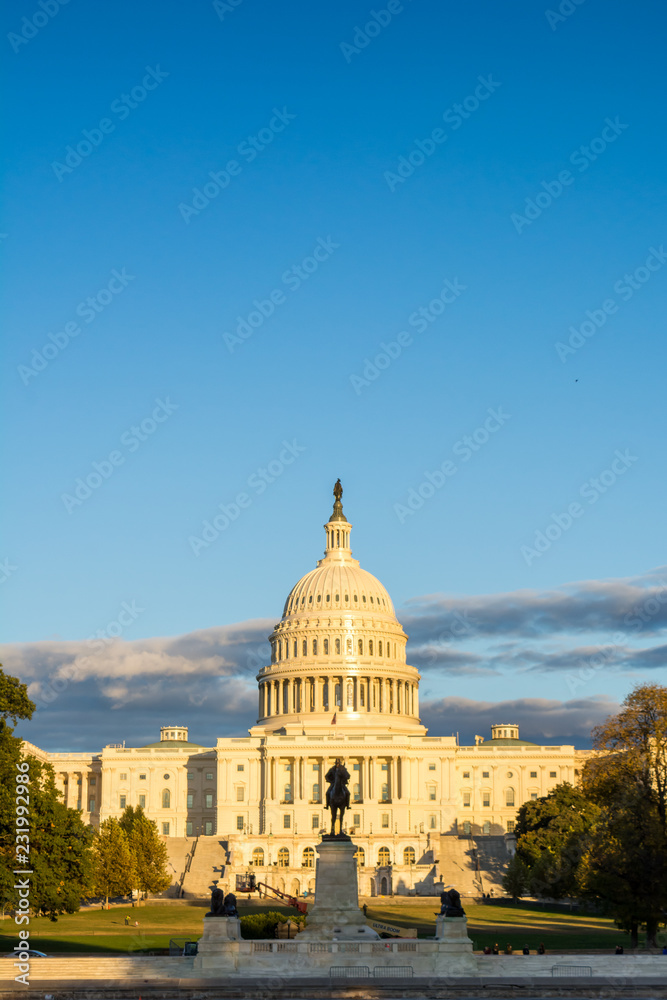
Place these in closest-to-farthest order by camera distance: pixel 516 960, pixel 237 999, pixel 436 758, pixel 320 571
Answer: pixel 237 999, pixel 516 960, pixel 436 758, pixel 320 571

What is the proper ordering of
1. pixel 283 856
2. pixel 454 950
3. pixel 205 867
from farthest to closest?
pixel 283 856
pixel 205 867
pixel 454 950

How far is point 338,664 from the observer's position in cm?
17712

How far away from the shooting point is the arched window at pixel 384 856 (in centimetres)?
14325

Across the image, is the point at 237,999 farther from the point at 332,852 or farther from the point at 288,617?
the point at 288,617

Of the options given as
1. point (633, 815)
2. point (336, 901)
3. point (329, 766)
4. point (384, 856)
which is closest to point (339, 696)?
point (329, 766)

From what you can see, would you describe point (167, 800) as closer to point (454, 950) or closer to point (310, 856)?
point (310, 856)

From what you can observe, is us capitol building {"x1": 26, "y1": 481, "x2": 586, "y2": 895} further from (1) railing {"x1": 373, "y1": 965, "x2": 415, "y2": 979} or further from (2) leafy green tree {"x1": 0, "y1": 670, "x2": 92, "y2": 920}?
(1) railing {"x1": 373, "y1": 965, "x2": 415, "y2": 979}

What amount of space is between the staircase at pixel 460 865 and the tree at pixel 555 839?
546 centimetres

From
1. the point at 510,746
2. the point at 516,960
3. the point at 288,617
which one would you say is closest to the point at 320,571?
the point at 288,617

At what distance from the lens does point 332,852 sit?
57125 millimetres

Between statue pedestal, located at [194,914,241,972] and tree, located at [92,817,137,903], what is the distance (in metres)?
51.9

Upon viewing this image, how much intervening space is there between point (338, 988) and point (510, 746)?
133141 mm

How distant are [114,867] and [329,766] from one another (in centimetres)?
5481

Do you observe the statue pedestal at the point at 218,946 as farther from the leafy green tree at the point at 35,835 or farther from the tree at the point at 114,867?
the tree at the point at 114,867
